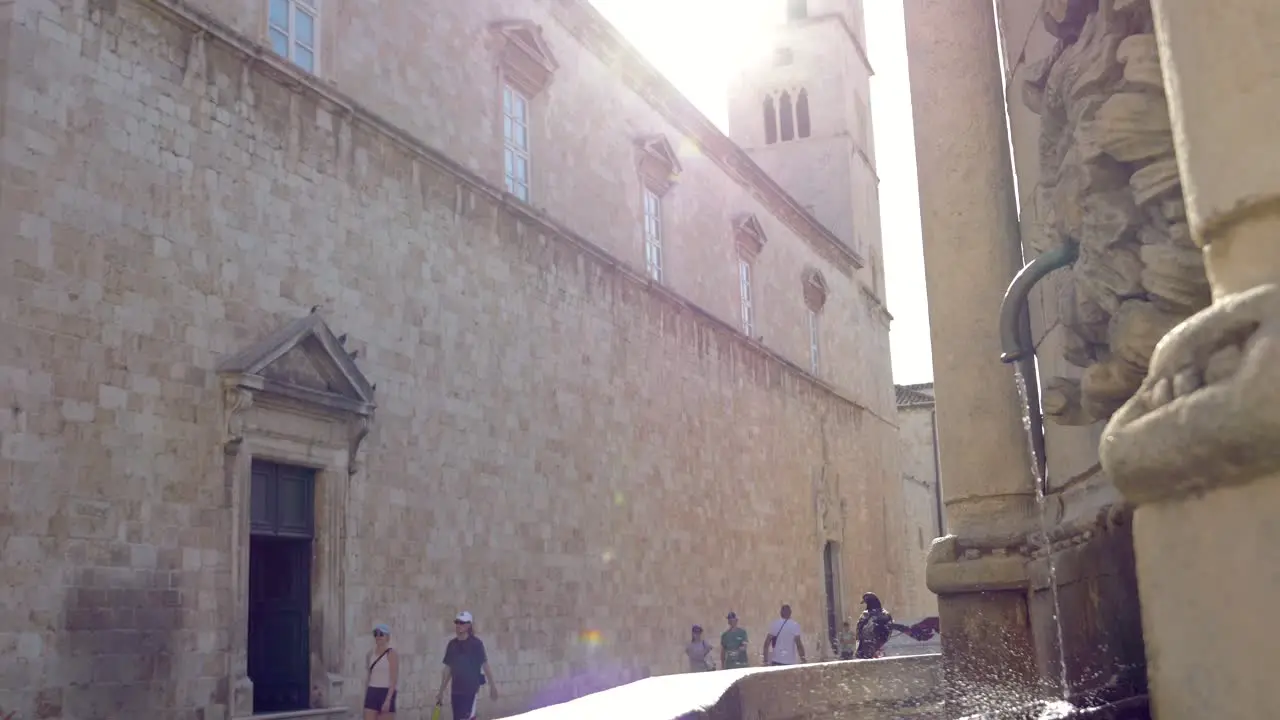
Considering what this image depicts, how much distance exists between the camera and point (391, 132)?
12.8m

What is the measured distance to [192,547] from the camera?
31.4 feet

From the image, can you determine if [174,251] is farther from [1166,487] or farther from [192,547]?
[1166,487]

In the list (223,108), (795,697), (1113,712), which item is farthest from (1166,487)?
(223,108)

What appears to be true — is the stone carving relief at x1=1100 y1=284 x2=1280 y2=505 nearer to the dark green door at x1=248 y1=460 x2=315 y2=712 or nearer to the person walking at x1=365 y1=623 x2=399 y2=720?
the person walking at x1=365 y1=623 x2=399 y2=720

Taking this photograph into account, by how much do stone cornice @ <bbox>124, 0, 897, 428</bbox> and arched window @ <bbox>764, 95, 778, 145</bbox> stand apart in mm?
18203

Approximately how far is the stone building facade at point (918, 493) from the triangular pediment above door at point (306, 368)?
23.2 metres

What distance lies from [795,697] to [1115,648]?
1.17m

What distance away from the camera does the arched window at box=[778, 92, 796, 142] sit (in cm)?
3869

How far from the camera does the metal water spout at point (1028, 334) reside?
3.09 m

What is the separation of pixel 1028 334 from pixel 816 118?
3565 centimetres

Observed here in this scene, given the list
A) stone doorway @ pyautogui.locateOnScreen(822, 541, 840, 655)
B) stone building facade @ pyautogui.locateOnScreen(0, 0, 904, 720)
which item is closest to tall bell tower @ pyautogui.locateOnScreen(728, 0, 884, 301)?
stone doorway @ pyautogui.locateOnScreen(822, 541, 840, 655)

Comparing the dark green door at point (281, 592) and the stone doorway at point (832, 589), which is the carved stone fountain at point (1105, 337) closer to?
the dark green door at point (281, 592)

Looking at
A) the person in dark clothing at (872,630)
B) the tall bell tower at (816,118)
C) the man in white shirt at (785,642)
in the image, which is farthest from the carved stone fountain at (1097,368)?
the tall bell tower at (816,118)

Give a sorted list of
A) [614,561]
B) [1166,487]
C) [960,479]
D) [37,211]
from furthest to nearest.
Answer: [614,561]
[37,211]
[960,479]
[1166,487]
